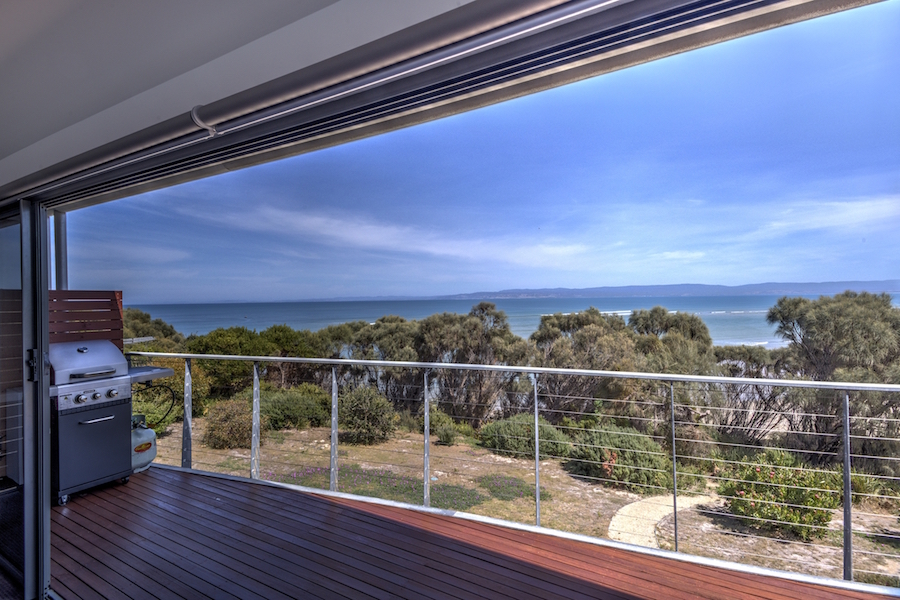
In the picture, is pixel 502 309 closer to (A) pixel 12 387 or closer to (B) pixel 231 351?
(B) pixel 231 351

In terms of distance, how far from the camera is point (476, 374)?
6.72 metres

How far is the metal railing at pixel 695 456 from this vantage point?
10.9ft

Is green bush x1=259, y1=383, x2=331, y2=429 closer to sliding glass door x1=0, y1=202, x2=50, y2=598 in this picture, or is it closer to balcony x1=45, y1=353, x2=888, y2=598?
balcony x1=45, y1=353, x2=888, y2=598

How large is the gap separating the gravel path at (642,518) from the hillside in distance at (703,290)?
3.66 m

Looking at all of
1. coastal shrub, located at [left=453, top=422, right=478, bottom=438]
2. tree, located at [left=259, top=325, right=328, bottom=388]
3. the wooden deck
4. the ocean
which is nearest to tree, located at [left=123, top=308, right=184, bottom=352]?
the ocean

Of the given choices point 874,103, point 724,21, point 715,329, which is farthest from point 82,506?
point 874,103

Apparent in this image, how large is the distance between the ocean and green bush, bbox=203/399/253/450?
168 inches

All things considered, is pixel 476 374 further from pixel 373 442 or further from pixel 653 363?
pixel 653 363

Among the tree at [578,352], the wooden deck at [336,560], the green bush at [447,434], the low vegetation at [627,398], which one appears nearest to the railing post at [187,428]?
the wooden deck at [336,560]

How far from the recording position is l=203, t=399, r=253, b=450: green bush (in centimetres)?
568

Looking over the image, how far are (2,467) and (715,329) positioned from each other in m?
8.03

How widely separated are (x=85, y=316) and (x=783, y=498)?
19.0 ft

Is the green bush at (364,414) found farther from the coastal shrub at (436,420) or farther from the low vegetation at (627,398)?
the coastal shrub at (436,420)

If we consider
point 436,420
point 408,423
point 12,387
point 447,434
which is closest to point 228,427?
point 408,423
